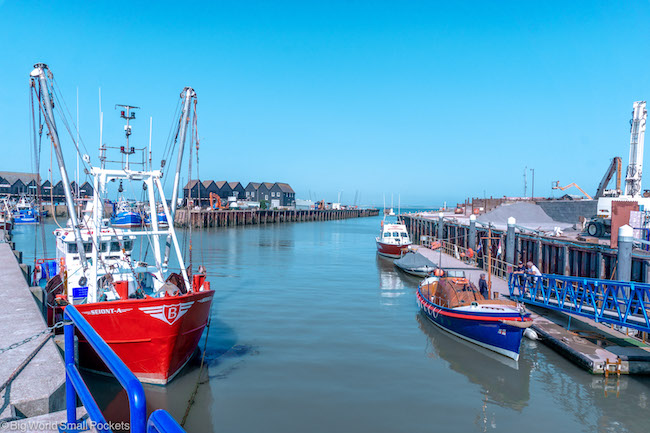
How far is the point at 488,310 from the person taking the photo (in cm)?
1553

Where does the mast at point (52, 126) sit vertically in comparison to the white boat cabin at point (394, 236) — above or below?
above

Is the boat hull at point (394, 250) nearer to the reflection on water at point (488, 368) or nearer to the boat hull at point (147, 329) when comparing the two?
the reflection on water at point (488, 368)

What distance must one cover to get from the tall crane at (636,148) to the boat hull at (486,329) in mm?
18189

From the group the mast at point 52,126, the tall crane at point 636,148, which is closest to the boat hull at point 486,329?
the mast at point 52,126

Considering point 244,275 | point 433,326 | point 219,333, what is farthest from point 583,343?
point 244,275

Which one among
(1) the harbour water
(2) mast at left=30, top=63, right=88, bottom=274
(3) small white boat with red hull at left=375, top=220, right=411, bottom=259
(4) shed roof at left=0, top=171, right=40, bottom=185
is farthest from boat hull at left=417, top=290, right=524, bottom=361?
(4) shed roof at left=0, top=171, right=40, bottom=185

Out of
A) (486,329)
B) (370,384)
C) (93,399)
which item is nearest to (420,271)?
(486,329)

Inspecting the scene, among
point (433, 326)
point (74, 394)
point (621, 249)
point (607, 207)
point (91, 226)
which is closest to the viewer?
point (74, 394)

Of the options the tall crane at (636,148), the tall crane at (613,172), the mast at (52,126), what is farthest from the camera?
the tall crane at (613,172)

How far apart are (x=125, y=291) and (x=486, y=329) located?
11948 millimetres

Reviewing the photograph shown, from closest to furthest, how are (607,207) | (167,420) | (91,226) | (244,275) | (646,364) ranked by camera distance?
(167,420) → (646,364) → (91,226) → (607,207) → (244,275)

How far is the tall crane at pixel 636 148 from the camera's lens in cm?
2586

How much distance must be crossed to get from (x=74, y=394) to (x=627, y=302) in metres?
15.2

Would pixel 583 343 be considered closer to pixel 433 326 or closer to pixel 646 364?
pixel 646 364
